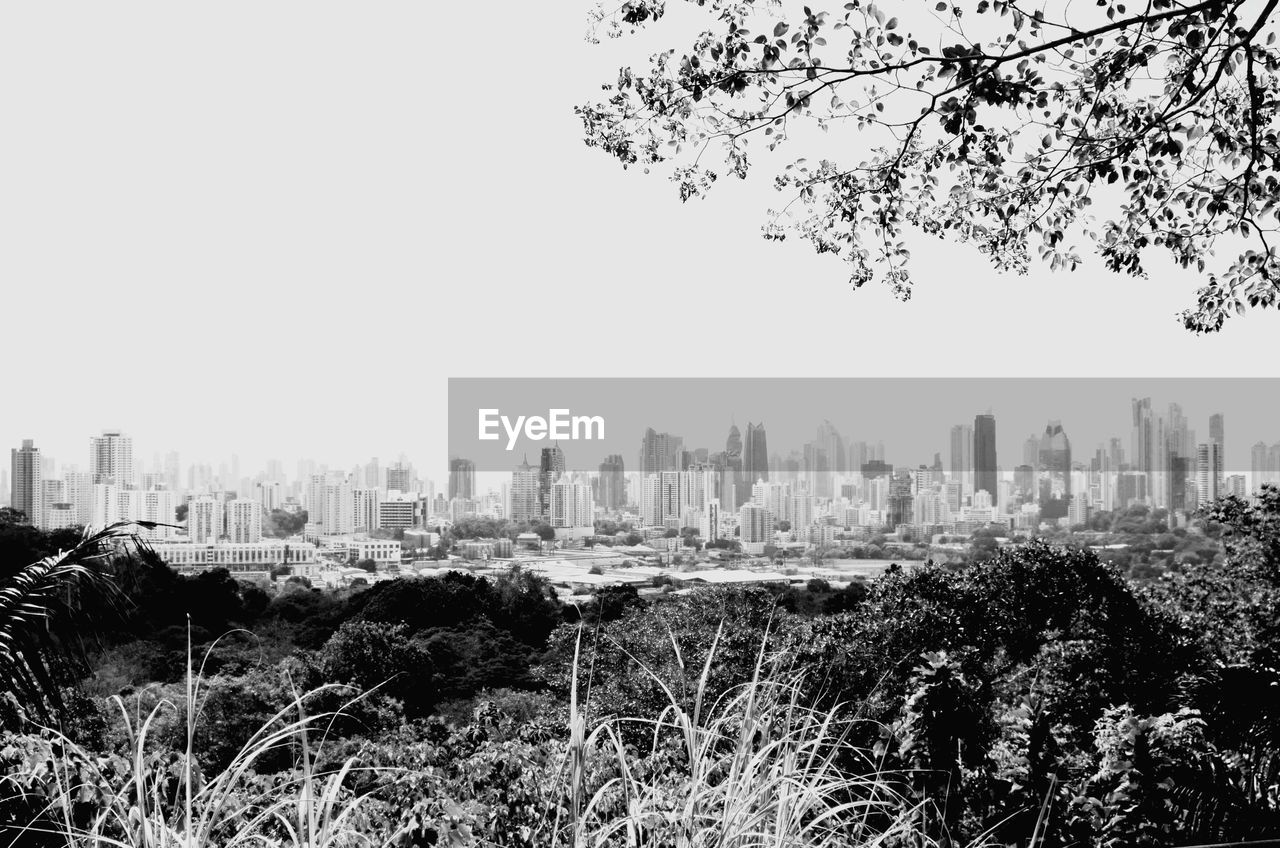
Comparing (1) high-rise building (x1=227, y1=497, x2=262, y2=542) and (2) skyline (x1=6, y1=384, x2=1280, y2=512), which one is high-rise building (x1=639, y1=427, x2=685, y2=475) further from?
(1) high-rise building (x1=227, y1=497, x2=262, y2=542)

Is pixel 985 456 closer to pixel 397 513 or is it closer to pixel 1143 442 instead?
pixel 1143 442

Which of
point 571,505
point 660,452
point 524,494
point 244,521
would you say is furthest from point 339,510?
point 660,452

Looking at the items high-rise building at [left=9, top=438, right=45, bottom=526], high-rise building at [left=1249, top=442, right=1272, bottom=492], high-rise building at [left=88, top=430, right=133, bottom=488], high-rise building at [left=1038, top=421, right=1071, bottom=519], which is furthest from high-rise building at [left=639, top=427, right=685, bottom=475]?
high-rise building at [left=9, top=438, right=45, bottom=526]

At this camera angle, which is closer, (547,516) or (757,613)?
(757,613)

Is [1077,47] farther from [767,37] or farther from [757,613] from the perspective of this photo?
[757,613]

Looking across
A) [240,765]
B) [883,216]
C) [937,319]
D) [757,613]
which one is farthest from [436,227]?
[240,765]

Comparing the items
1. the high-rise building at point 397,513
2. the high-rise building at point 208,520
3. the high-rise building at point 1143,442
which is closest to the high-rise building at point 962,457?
the high-rise building at point 1143,442

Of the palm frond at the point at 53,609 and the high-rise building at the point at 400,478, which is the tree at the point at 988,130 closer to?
the palm frond at the point at 53,609
